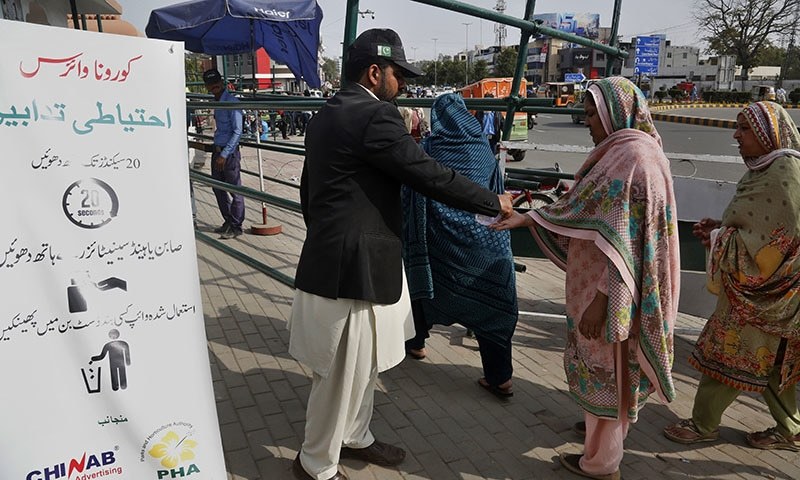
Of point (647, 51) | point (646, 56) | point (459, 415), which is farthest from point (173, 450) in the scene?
point (647, 51)

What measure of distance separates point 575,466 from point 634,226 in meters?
1.08

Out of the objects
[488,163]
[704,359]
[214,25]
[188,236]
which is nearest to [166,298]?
[188,236]

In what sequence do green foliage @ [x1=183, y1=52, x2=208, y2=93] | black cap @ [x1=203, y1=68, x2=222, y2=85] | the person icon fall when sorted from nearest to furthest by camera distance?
the person icon → black cap @ [x1=203, y1=68, x2=222, y2=85] → green foliage @ [x1=183, y1=52, x2=208, y2=93]

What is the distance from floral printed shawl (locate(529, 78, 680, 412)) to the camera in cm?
219

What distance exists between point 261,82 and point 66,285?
20.8 metres

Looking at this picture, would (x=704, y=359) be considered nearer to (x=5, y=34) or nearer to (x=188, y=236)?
(x=188, y=236)

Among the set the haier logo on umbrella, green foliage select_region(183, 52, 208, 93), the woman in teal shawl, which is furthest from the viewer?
green foliage select_region(183, 52, 208, 93)

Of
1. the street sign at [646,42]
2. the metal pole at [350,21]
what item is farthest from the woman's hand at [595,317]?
the street sign at [646,42]

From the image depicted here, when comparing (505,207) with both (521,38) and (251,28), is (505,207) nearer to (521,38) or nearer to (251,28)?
(521,38)

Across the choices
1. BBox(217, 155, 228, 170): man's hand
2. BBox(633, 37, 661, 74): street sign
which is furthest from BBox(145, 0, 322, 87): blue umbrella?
BBox(633, 37, 661, 74): street sign

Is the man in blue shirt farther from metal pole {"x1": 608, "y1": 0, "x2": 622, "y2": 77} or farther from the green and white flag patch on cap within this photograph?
the green and white flag patch on cap

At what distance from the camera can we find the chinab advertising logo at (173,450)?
2037 mm

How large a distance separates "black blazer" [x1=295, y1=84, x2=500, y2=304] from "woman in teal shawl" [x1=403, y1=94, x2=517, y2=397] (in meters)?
0.78

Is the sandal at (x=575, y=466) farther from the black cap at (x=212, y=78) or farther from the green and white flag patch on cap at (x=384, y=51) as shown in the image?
the black cap at (x=212, y=78)
